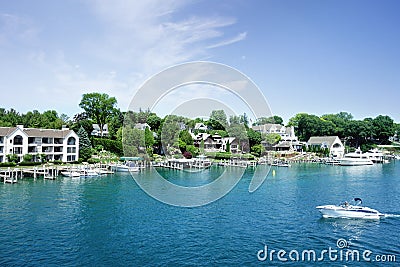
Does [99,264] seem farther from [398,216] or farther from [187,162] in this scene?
[187,162]

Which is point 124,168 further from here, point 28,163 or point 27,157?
point 27,157

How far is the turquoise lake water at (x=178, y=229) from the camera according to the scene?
14.5 meters

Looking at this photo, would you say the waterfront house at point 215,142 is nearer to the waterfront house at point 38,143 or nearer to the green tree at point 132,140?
the green tree at point 132,140

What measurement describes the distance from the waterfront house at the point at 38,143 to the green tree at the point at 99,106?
12592 mm

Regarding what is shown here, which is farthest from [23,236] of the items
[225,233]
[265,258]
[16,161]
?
[16,161]

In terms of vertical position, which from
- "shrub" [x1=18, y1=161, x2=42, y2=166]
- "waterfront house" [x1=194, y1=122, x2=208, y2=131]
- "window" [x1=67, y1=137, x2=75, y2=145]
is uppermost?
"waterfront house" [x1=194, y1=122, x2=208, y2=131]

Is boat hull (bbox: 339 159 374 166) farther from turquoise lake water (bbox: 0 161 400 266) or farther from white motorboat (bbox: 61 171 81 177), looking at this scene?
white motorboat (bbox: 61 171 81 177)

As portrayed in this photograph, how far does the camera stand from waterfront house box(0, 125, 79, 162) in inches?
1577

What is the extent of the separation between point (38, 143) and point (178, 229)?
108 feet

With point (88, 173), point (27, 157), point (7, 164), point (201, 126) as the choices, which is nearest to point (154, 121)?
point (201, 126)

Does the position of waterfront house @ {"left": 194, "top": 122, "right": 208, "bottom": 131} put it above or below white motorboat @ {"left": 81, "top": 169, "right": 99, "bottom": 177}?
above

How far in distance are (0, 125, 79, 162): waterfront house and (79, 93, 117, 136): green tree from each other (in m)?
12.6

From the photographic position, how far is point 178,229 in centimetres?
1841

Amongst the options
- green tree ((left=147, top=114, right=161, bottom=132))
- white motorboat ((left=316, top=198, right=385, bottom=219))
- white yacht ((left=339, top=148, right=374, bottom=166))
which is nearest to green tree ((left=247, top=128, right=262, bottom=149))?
white yacht ((left=339, top=148, right=374, bottom=166))
